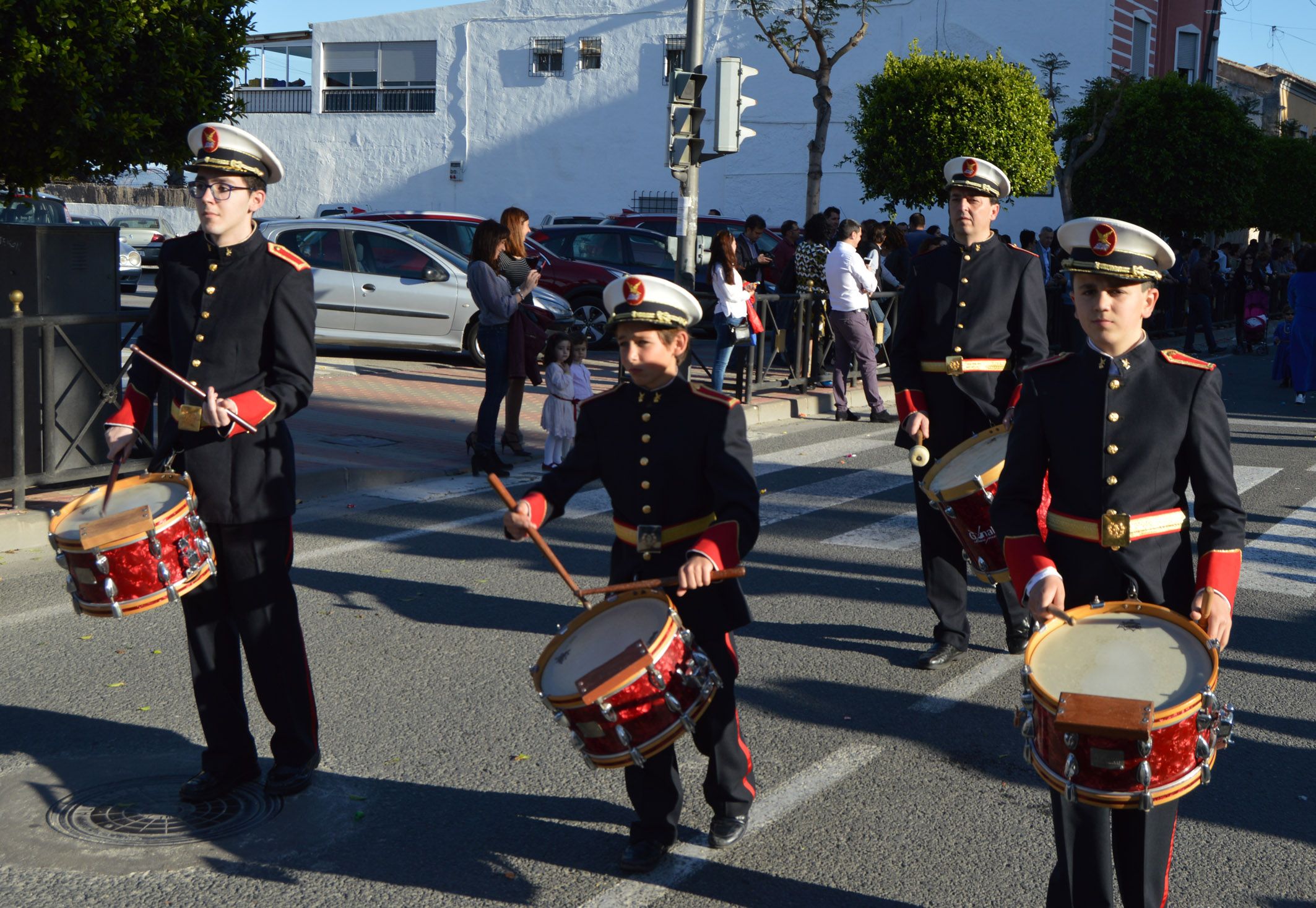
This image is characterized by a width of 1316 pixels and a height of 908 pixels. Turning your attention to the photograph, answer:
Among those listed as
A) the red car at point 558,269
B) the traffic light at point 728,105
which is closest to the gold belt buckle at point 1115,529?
the traffic light at point 728,105

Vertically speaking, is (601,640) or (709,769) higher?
(601,640)

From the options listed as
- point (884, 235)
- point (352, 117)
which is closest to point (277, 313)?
point (884, 235)

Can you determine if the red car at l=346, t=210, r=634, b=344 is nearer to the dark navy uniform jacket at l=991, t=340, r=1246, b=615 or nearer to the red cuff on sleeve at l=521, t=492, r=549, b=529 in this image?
the red cuff on sleeve at l=521, t=492, r=549, b=529

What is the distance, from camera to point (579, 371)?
9.96 metres

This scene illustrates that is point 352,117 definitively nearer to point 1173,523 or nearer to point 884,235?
point 884,235

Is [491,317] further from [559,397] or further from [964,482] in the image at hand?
[964,482]

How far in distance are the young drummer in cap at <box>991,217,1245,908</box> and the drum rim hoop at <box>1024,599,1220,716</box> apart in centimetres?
7

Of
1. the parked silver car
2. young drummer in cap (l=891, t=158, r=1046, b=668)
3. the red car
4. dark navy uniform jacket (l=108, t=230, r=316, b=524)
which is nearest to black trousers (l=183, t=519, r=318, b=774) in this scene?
dark navy uniform jacket (l=108, t=230, r=316, b=524)

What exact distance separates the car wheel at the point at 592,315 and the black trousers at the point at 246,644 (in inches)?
522

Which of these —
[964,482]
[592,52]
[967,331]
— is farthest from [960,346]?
[592,52]

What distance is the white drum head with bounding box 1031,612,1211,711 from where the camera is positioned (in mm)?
2939

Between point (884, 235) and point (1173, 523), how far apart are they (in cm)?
1328

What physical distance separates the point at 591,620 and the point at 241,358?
1454mm

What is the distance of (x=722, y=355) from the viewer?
13.3m
